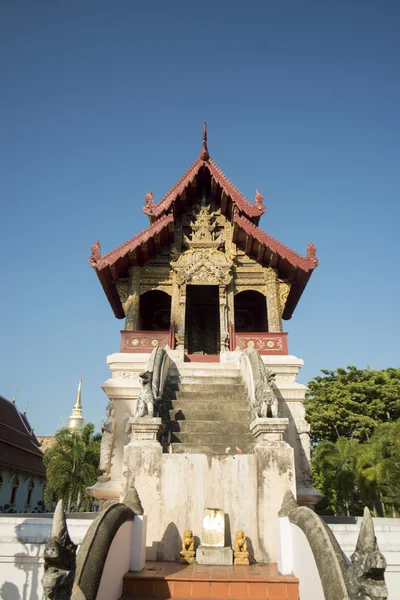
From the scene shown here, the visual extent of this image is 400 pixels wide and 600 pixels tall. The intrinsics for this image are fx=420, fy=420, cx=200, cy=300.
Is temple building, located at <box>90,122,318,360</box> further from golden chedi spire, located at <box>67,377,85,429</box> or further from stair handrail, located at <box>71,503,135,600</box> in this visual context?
golden chedi spire, located at <box>67,377,85,429</box>

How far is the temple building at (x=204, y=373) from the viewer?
5.45 metres

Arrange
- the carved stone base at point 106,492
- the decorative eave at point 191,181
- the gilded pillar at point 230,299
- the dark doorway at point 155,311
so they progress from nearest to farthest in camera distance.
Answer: the carved stone base at point 106,492 < the gilded pillar at point 230,299 < the decorative eave at point 191,181 < the dark doorway at point 155,311

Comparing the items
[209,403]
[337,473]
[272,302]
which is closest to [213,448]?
[209,403]

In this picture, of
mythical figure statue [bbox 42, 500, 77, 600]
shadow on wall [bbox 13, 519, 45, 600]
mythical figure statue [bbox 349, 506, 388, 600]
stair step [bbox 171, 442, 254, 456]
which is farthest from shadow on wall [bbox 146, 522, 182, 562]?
mythical figure statue [bbox 349, 506, 388, 600]

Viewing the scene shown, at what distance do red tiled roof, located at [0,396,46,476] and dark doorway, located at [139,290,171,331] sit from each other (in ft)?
50.6

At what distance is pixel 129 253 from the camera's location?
11.3m

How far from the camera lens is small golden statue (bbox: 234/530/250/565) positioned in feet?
16.0

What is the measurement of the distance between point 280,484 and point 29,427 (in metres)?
31.3

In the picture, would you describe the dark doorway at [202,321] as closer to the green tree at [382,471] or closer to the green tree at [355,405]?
the green tree at [382,471]

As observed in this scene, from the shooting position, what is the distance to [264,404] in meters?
6.30

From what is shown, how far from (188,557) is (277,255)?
25.9 ft

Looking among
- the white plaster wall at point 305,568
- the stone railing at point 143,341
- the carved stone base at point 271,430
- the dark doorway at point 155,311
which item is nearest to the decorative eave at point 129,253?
the dark doorway at point 155,311

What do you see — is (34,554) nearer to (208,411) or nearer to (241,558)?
(241,558)

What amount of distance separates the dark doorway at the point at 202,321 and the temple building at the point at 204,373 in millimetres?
38
